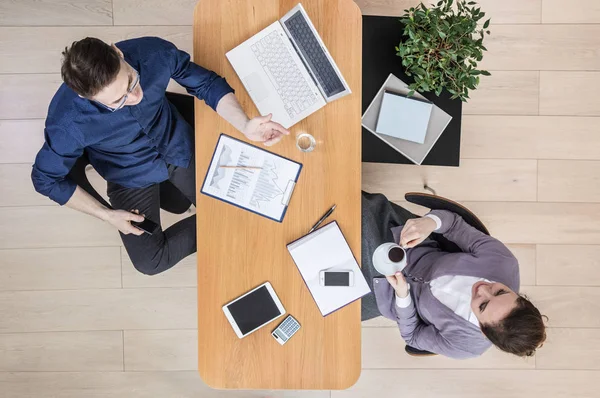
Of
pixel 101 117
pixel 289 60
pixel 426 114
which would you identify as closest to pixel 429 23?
pixel 426 114

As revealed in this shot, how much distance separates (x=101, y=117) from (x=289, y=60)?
628mm

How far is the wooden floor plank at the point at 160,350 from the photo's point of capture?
2.33 m

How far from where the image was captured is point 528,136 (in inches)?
90.3

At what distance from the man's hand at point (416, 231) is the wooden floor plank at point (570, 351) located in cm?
120

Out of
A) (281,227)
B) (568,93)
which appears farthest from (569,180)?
(281,227)

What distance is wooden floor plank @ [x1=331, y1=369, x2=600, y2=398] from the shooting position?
2328mm

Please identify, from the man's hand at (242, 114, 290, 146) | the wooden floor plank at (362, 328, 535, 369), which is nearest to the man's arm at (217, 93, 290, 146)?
the man's hand at (242, 114, 290, 146)

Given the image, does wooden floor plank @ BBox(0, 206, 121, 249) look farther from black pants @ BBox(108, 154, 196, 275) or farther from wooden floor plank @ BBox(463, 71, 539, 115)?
wooden floor plank @ BBox(463, 71, 539, 115)

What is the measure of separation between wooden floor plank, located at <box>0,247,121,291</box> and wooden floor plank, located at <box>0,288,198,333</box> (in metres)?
0.05

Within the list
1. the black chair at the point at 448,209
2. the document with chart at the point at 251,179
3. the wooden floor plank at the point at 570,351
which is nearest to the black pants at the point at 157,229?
the document with chart at the point at 251,179

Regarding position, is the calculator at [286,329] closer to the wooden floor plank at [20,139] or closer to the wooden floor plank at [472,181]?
the wooden floor plank at [472,181]

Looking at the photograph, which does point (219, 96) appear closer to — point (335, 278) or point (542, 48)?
point (335, 278)

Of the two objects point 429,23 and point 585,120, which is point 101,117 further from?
point 585,120

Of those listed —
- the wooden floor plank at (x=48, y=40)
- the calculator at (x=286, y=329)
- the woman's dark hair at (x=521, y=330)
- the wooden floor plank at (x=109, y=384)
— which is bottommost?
the wooden floor plank at (x=109, y=384)
